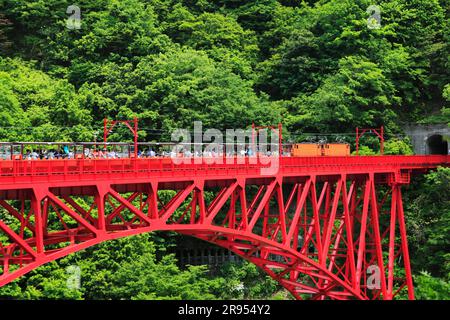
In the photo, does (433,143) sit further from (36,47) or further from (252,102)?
(36,47)

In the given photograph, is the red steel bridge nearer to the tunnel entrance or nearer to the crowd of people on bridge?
the crowd of people on bridge

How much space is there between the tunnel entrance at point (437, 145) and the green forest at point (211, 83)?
1.78 meters

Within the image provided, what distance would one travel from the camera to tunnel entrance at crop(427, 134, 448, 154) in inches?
2291

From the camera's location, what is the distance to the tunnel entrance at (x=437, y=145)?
58.2 metres

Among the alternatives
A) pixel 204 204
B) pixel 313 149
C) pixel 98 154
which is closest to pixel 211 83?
pixel 313 149

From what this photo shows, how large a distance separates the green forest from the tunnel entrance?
1781 millimetres

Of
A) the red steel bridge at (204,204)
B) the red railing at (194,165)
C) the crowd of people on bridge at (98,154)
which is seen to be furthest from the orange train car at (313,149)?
the crowd of people on bridge at (98,154)

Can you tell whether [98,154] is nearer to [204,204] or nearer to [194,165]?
[194,165]

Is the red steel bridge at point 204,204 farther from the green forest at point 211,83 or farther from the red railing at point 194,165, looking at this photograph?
the green forest at point 211,83

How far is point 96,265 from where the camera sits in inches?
1797

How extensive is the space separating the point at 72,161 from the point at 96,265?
17846mm

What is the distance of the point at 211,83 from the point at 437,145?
1632 cm

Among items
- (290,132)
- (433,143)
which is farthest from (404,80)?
(290,132)

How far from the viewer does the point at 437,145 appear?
193 ft
